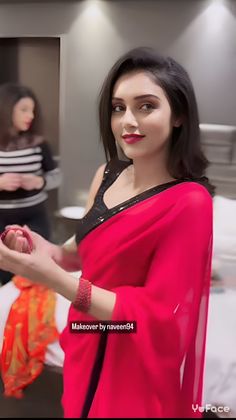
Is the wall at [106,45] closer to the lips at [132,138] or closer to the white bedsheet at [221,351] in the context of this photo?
the lips at [132,138]

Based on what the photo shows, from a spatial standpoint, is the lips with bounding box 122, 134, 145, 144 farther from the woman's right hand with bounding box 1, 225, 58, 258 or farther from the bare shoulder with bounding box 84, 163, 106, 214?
the woman's right hand with bounding box 1, 225, 58, 258

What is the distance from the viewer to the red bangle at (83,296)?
2.06 feet

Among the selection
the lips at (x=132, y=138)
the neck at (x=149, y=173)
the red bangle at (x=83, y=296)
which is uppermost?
the lips at (x=132, y=138)

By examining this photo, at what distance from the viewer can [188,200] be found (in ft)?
2.00

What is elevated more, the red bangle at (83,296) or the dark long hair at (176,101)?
the dark long hair at (176,101)

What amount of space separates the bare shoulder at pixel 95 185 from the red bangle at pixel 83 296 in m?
0.15

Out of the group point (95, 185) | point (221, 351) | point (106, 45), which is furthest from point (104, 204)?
point (221, 351)

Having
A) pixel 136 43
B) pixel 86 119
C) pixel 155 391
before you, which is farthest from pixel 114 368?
pixel 136 43

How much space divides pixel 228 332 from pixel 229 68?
46 cm

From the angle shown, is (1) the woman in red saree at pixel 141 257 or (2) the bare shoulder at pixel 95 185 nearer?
(1) the woman in red saree at pixel 141 257

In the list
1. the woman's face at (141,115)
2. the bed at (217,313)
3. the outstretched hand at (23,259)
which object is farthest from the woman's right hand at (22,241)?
the woman's face at (141,115)

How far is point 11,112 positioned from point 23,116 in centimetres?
2

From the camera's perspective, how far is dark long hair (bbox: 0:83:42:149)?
71 centimetres

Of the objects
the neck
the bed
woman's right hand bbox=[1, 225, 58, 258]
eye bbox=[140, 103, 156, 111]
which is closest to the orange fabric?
the bed
